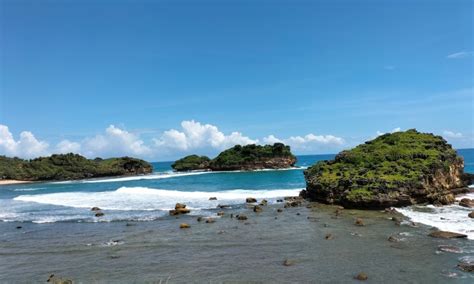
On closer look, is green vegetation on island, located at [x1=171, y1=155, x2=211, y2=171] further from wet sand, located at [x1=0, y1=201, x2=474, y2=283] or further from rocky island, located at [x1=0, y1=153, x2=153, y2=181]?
wet sand, located at [x1=0, y1=201, x2=474, y2=283]

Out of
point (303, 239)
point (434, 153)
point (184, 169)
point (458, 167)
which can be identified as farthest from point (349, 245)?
point (184, 169)

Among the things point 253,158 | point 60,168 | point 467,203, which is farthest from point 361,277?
point 253,158

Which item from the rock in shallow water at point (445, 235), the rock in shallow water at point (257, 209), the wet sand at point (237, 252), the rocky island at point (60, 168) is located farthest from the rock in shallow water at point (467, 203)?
the rocky island at point (60, 168)

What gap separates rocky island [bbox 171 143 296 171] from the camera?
131 meters

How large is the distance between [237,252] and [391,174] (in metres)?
20.9

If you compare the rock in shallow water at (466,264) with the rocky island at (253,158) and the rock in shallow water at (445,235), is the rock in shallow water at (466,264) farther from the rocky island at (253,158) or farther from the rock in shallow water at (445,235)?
the rocky island at (253,158)

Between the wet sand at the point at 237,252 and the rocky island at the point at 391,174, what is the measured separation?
3.89m

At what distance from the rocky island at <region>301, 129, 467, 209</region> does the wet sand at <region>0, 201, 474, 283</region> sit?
3889mm

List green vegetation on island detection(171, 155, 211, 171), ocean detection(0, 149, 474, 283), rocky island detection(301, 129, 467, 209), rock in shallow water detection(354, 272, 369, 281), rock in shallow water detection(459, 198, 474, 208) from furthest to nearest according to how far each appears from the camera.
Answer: green vegetation on island detection(171, 155, 211, 171)
rocky island detection(301, 129, 467, 209)
rock in shallow water detection(459, 198, 474, 208)
ocean detection(0, 149, 474, 283)
rock in shallow water detection(354, 272, 369, 281)

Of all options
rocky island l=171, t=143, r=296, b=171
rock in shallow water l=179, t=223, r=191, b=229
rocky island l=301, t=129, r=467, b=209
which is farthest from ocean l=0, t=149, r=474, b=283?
rocky island l=171, t=143, r=296, b=171

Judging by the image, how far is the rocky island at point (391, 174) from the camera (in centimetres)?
3344

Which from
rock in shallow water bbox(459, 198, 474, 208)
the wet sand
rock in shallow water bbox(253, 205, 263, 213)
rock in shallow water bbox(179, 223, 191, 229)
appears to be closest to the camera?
the wet sand

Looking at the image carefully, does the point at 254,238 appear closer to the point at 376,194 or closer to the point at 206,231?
the point at 206,231

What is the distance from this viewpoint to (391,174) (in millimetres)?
35594
